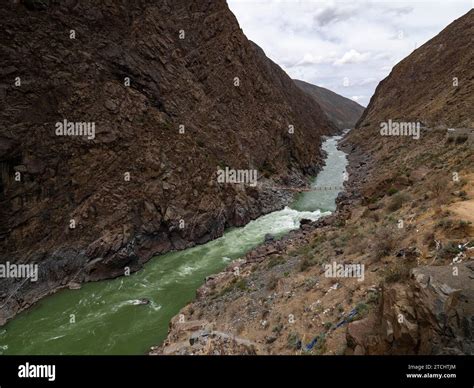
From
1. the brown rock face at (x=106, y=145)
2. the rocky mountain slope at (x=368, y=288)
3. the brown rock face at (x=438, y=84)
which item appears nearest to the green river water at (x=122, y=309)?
the brown rock face at (x=106, y=145)

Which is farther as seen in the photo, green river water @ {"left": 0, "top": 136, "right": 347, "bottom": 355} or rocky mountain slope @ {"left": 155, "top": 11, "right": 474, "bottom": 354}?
green river water @ {"left": 0, "top": 136, "right": 347, "bottom": 355}

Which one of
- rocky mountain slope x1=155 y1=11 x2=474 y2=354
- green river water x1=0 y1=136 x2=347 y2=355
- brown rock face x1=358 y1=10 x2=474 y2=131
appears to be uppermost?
brown rock face x1=358 y1=10 x2=474 y2=131

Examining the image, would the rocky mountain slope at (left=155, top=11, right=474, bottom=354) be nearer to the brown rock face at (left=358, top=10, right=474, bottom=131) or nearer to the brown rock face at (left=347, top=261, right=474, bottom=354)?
the brown rock face at (left=347, top=261, right=474, bottom=354)

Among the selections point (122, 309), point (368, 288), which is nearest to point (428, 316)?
point (368, 288)

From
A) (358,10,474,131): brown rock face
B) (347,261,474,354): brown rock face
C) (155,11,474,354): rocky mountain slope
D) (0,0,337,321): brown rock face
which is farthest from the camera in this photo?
(358,10,474,131): brown rock face

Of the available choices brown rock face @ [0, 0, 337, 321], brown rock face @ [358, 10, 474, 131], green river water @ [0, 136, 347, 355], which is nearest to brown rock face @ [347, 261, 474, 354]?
green river water @ [0, 136, 347, 355]

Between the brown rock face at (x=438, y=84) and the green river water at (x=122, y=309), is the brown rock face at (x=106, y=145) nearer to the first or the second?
the green river water at (x=122, y=309)
